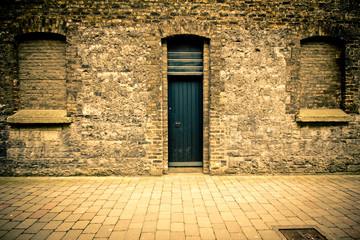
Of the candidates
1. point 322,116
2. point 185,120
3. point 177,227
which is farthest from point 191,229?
point 322,116

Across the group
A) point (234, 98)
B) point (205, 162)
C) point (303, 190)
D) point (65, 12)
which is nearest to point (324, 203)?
point (303, 190)

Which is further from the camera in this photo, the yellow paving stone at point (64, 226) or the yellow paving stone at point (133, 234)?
the yellow paving stone at point (64, 226)

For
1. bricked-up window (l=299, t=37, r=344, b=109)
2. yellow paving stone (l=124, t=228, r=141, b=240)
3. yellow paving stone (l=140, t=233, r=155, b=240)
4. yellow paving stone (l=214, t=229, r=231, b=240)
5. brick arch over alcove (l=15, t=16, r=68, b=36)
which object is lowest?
yellow paving stone (l=214, t=229, r=231, b=240)

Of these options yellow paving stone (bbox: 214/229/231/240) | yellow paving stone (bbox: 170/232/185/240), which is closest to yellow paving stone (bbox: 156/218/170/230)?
yellow paving stone (bbox: 170/232/185/240)

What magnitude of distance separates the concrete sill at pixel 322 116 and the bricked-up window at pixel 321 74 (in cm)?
20

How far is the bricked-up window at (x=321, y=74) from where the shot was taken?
185 inches

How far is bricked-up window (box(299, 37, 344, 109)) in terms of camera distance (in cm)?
470

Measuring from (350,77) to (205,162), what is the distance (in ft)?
14.2

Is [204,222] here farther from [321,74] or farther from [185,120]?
[321,74]

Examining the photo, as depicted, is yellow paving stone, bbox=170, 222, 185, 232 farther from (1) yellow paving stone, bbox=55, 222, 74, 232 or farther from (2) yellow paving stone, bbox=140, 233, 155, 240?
(1) yellow paving stone, bbox=55, 222, 74, 232

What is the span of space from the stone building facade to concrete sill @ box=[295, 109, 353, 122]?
3 cm

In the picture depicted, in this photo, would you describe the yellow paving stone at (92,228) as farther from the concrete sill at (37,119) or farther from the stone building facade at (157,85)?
the concrete sill at (37,119)

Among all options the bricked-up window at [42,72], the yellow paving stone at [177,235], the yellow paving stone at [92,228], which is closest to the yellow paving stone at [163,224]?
the yellow paving stone at [177,235]

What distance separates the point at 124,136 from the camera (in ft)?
14.6
